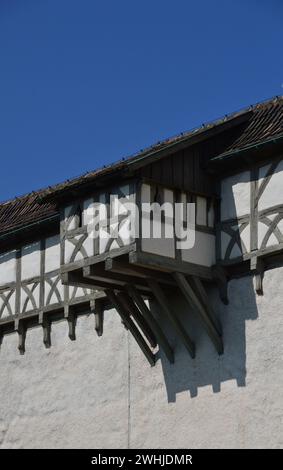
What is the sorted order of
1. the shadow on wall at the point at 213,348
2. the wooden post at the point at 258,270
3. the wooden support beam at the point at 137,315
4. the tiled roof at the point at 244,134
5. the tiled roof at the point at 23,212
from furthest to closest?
the tiled roof at the point at 23,212
the wooden support beam at the point at 137,315
the tiled roof at the point at 244,134
the shadow on wall at the point at 213,348
the wooden post at the point at 258,270

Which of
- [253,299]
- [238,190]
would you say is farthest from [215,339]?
[238,190]

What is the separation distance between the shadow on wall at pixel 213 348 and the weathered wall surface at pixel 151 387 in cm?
2

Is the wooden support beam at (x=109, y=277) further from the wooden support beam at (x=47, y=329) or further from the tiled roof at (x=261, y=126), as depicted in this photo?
the wooden support beam at (x=47, y=329)

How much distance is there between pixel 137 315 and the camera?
63.8ft

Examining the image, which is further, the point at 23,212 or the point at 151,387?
the point at 23,212

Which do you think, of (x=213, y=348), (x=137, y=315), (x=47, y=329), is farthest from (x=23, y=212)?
(x=213, y=348)

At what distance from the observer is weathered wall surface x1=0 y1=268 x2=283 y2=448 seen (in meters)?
17.7

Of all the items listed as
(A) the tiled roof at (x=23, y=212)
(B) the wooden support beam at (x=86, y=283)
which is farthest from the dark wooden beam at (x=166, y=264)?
(A) the tiled roof at (x=23, y=212)

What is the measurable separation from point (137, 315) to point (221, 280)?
1.72m

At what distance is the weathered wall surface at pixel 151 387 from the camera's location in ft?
58.0

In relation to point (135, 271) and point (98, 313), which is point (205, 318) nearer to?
point (135, 271)

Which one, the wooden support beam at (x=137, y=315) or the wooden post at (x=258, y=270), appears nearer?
the wooden post at (x=258, y=270)

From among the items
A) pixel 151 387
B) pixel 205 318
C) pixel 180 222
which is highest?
pixel 180 222
